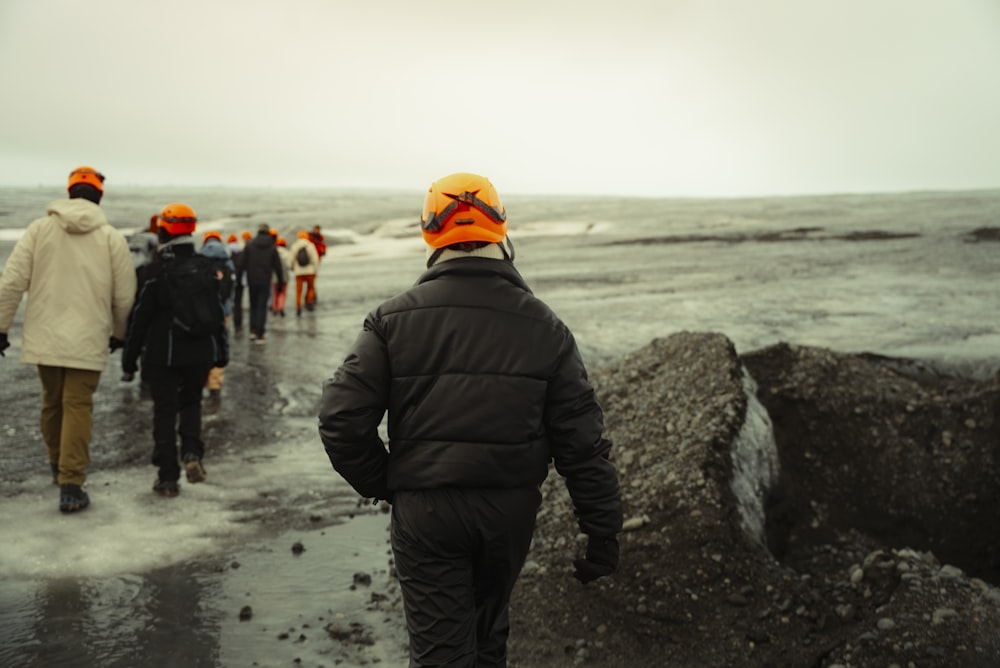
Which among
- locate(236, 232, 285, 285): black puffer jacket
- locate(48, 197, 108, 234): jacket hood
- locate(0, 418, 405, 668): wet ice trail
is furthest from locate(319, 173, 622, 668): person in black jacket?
locate(236, 232, 285, 285): black puffer jacket

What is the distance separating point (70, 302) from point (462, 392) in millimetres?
4605

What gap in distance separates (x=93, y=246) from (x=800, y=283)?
18.4m

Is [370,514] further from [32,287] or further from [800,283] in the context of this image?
Answer: [800,283]

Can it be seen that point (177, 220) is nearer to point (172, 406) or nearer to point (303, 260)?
point (172, 406)

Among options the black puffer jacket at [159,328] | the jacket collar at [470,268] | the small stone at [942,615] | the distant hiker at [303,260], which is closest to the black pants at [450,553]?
the jacket collar at [470,268]

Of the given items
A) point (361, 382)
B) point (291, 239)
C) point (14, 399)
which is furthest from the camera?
point (291, 239)

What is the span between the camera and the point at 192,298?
7074 millimetres

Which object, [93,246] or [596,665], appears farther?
[93,246]

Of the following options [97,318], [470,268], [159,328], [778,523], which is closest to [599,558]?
[470,268]

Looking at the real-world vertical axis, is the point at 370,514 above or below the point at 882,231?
below

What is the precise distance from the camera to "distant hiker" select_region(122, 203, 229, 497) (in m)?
7.04

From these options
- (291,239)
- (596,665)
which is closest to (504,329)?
(596,665)

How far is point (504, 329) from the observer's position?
3299 millimetres

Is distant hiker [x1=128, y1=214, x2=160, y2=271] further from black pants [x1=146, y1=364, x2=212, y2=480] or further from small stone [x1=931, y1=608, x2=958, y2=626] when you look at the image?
small stone [x1=931, y1=608, x2=958, y2=626]
